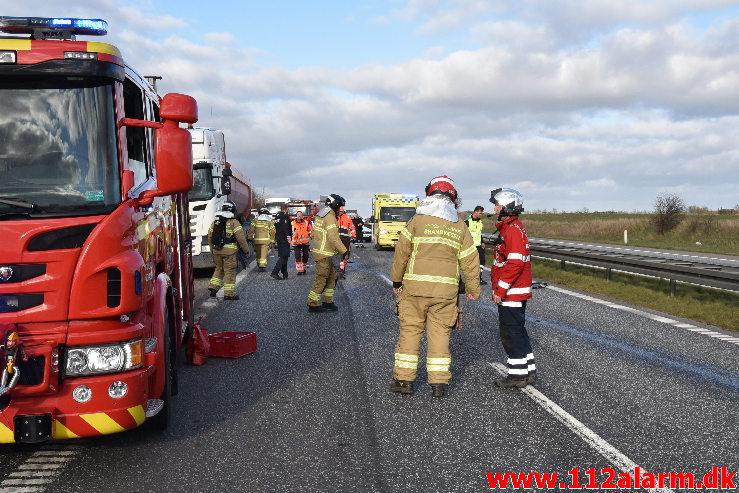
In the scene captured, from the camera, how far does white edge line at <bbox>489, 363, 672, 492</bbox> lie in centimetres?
450

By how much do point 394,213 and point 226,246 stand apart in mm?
18806

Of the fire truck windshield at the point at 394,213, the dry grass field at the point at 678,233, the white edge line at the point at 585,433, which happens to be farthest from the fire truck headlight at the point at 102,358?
the dry grass field at the point at 678,233

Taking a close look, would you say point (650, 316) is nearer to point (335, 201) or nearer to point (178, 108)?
point (335, 201)

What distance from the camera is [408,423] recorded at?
5.37m

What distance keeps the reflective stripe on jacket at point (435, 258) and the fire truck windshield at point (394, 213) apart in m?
25.1

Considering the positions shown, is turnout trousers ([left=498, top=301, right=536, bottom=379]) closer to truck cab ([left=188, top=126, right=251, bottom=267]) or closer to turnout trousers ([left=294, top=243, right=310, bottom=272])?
truck cab ([left=188, top=126, right=251, bottom=267])

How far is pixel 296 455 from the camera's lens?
4.66 m

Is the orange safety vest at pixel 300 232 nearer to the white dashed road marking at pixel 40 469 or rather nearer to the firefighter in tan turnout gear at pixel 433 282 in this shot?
the firefighter in tan turnout gear at pixel 433 282

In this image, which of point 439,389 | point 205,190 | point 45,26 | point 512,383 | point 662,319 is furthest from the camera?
point 205,190

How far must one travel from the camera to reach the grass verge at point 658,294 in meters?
11.4

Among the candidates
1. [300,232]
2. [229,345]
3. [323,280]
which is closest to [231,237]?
[323,280]

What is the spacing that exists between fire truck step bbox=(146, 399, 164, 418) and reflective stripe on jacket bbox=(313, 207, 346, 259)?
6.82 m

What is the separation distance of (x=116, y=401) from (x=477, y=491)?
7.17 ft

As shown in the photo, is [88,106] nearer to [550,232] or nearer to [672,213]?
[672,213]
